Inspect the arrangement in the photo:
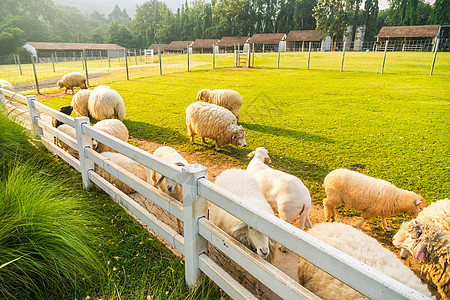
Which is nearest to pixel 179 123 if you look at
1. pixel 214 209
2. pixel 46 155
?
pixel 46 155

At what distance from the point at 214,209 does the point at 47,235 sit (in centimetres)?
165

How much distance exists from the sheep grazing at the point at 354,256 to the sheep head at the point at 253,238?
47cm

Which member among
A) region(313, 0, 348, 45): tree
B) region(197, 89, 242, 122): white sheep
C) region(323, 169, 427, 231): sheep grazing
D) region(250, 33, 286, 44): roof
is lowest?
region(323, 169, 427, 231): sheep grazing

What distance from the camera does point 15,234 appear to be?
2.29 metres

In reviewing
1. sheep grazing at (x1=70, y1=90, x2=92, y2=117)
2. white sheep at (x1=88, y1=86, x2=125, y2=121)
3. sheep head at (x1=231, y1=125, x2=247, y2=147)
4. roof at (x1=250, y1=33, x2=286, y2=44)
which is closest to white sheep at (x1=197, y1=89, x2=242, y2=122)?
sheep head at (x1=231, y1=125, x2=247, y2=147)

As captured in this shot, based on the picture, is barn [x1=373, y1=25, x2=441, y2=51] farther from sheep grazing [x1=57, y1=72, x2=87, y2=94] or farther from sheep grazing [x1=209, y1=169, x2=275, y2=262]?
sheep grazing [x1=209, y1=169, x2=275, y2=262]

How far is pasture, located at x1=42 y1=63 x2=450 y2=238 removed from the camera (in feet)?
18.4

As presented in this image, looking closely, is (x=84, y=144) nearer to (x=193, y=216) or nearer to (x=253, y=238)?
(x=193, y=216)

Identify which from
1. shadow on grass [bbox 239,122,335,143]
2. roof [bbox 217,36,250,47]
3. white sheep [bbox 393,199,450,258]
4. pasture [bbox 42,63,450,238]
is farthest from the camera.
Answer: roof [bbox 217,36,250,47]

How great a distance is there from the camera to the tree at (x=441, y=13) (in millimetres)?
49719

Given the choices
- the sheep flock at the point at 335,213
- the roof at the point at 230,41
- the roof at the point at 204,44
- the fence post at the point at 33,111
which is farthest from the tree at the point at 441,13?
the fence post at the point at 33,111

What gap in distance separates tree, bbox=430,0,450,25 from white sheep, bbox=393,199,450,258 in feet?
218

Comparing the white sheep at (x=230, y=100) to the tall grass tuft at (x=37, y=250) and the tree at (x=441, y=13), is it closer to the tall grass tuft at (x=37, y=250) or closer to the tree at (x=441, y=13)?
the tall grass tuft at (x=37, y=250)

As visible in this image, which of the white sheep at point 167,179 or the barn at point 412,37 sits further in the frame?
the barn at point 412,37
